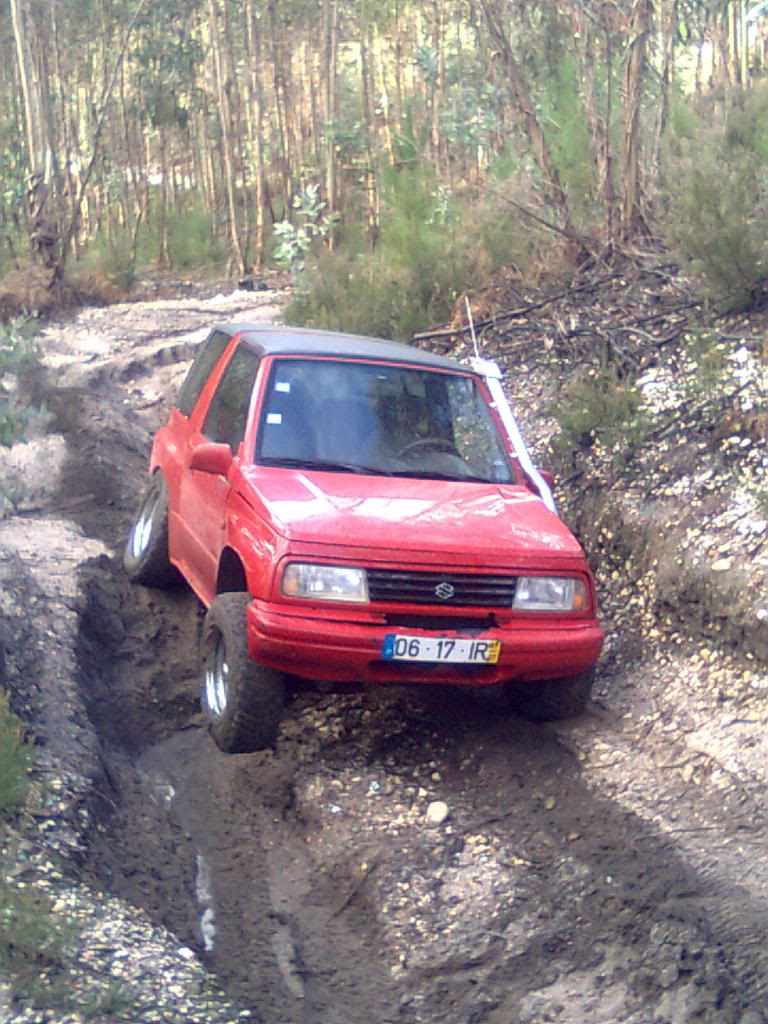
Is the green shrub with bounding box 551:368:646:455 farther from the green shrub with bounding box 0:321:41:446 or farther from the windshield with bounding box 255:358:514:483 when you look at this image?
the green shrub with bounding box 0:321:41:446

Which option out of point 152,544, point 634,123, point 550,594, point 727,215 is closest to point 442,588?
point 550,594

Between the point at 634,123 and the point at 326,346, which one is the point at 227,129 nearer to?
the point at 634,123

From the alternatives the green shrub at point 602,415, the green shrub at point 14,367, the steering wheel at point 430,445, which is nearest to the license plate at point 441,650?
the steering wheel at point 430,445

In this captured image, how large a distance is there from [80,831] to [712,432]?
15.3 feet

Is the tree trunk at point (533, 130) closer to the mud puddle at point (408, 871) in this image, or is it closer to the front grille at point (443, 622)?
the mud puddle at point (408, 871)

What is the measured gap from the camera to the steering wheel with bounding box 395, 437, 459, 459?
20.2 ft

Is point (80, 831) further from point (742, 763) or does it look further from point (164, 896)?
point (742, 763)

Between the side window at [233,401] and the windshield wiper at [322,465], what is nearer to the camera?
the windshield wiper at [322,465]

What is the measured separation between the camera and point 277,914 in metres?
4.36

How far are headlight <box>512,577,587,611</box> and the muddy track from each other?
741 mm

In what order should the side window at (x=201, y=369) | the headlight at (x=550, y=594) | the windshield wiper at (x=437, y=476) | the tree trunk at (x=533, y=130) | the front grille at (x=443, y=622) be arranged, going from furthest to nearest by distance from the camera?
1. the tree trunk at (x=533, y=130)
2. the side window at (x=201, y=369)
3. the windshield wiper at (x=437, y=476)
4. the headlight at (x=550, y=594)
5. the front grille at (x=443, y=622)

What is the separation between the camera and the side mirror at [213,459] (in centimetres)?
585

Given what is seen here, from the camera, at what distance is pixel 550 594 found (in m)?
5.36

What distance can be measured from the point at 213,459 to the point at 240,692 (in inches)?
48.5
